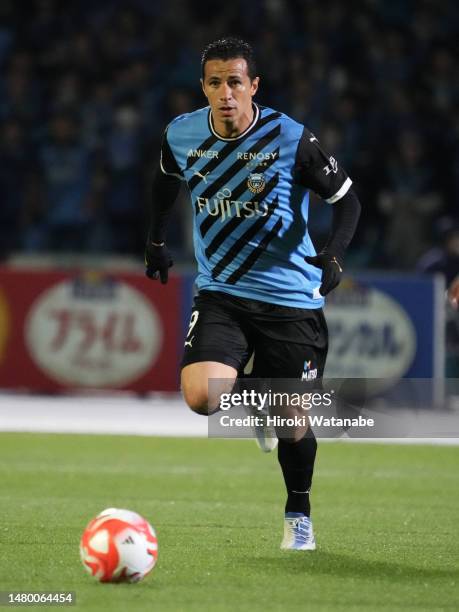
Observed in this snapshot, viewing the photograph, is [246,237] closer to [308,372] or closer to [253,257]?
[253,257]

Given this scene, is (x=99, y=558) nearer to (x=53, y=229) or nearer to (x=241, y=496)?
(x=241, y=496)

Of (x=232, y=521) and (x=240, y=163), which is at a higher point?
(x=240, y=163)

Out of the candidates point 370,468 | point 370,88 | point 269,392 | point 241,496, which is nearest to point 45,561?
point 269,392

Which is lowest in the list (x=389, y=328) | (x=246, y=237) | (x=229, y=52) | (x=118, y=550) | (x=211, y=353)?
(x=118, y=550)

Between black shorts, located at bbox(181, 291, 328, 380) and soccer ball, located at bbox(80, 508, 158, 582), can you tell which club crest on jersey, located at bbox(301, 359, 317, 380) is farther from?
soccer ball, located at bbox(80, 508, 158, 582)

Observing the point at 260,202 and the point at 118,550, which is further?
the point at 260,202

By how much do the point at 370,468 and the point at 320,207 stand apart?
5211 millimetres

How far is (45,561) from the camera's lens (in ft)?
19.2

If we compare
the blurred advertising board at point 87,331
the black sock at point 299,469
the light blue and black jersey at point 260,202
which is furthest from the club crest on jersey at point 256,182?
the blurred advertising board at point 87,331

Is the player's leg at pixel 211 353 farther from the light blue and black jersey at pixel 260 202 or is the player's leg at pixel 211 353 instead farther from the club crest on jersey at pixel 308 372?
the club crest on jersey at pixel 308 372

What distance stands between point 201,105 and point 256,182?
9.39 m

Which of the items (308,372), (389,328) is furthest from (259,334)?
(389,328)

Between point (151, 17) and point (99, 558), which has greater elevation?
point (151, 17)

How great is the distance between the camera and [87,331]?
13727mm
